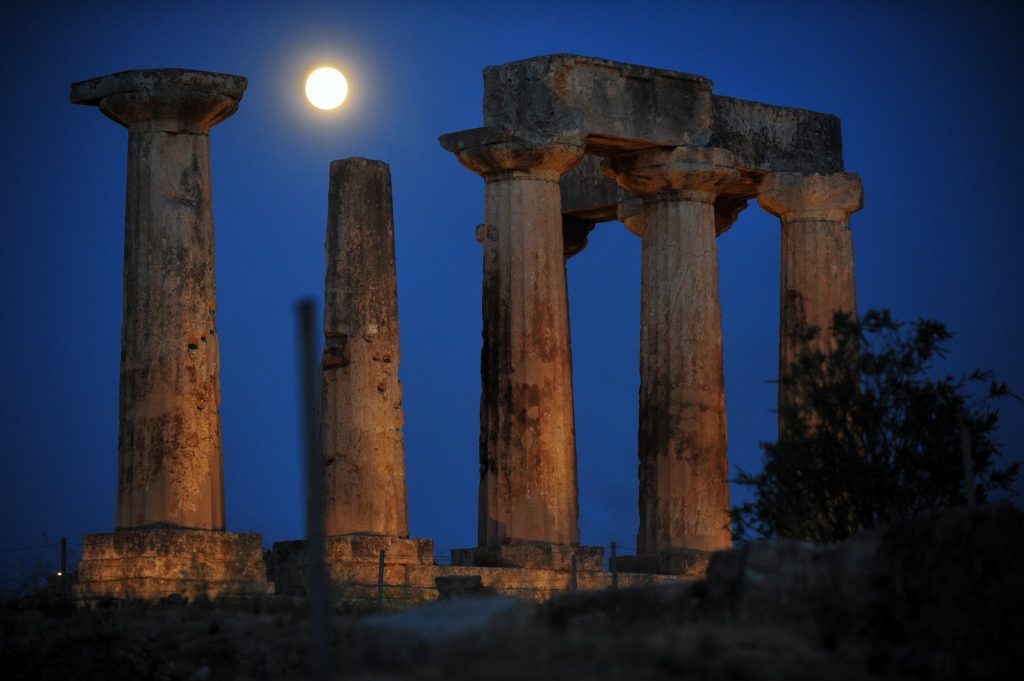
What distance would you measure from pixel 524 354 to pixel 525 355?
0.08ft

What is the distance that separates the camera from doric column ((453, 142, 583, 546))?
35.5 m

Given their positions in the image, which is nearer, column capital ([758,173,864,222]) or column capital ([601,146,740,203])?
column capital ([601,146,740,203])

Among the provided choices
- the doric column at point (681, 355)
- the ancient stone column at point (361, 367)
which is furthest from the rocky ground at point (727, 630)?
the doric column at point (681, 355)

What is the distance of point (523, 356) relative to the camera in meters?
35.8

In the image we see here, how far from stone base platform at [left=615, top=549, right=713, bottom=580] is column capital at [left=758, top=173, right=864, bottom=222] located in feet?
23.1

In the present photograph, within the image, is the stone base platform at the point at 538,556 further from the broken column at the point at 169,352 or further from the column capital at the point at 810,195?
the column capital at the point at 810,195

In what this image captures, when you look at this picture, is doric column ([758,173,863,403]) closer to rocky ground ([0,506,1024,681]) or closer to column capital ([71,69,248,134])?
column capital ([71,69,248,134])

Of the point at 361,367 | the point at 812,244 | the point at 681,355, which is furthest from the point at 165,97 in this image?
the point at 812,244

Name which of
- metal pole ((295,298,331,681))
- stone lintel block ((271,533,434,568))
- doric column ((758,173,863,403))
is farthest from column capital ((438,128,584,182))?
metal pole ((295,298,331,681))

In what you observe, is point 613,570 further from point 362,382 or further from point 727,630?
point 727,630

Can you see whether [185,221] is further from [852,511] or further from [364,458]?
[852,511]

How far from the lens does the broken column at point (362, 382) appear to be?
34156 millimetres

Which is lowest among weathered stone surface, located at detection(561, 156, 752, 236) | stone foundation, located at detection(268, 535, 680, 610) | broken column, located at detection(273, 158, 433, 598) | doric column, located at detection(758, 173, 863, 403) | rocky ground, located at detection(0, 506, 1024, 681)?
rocky ground, located at detection(0, 506, 1024, 681)

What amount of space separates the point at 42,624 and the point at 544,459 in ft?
33.6
